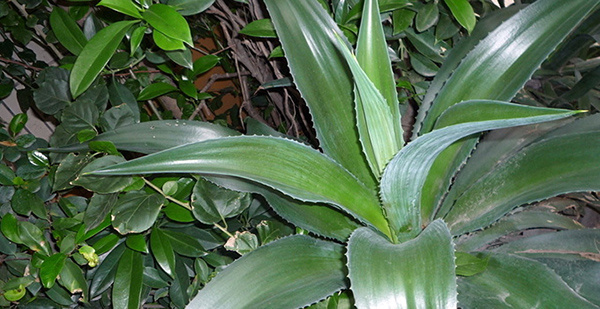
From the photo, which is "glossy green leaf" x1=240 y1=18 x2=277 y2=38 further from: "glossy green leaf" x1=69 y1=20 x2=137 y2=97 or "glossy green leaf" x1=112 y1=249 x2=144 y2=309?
"glossy green leaf" x1=112 y1=249 x2=144 y2=309

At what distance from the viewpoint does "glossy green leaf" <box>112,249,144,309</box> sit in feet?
2.07

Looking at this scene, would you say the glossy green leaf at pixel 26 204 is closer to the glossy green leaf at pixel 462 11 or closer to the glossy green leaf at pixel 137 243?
the glossy green leaf at pixel 137 243

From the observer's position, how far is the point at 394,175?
1.47ft

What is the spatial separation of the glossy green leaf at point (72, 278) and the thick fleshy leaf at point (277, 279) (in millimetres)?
271

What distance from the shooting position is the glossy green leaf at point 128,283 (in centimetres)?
63

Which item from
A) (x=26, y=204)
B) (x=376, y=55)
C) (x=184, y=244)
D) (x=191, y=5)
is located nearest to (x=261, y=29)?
(x=191, y=5)

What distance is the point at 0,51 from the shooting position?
1.09 metres

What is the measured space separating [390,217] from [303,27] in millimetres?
238

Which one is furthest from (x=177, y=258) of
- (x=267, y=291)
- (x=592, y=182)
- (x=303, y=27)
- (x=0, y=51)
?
(x=0, y=51)

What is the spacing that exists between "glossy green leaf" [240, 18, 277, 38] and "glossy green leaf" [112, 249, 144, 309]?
0.35 m

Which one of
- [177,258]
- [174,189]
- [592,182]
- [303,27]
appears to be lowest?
[177,258]

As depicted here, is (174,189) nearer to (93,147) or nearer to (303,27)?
(93,147)

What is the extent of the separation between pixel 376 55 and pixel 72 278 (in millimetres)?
500

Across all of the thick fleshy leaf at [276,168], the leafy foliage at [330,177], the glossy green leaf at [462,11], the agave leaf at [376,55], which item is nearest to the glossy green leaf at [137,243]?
the leafy foliage at [330,177]
